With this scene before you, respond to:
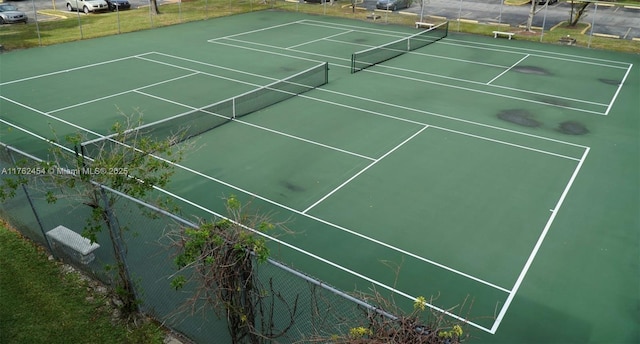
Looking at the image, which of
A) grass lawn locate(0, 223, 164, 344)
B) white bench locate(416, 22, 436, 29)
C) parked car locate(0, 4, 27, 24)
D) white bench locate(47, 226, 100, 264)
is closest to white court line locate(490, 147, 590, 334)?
grass lawn locate(0, 223, 164, 344)

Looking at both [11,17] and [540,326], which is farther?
[11,17]

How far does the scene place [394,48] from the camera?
28891 millimetres

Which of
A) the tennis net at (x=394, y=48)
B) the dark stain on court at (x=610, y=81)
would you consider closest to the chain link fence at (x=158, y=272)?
the tennis net at (x=394, y=48)

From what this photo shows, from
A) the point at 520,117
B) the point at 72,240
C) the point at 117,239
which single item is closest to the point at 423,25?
the point at 520,117

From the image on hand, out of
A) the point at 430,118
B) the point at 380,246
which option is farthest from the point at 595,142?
the point at 380,246

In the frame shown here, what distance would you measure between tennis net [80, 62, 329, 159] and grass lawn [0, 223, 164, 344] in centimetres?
408

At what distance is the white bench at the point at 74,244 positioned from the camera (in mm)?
10336

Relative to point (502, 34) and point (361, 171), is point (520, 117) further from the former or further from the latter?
point (502, 34)

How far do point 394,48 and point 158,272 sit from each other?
22319 millimetres

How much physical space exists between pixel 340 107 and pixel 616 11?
33356 mm

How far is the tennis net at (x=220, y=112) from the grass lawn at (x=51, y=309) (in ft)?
13.4

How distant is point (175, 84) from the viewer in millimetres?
23094

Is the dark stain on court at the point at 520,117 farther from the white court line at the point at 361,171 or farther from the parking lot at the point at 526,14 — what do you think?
the parking lot at the point at 526,14

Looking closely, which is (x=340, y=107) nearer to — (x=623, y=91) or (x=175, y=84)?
(x=175, y=84)
